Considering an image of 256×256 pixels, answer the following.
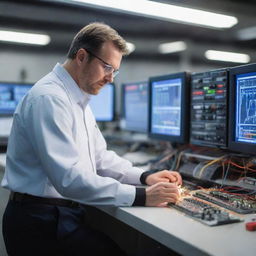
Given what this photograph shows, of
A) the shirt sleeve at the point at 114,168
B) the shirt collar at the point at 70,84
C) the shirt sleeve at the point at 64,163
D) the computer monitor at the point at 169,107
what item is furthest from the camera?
the computer monitor at the point at 169,107

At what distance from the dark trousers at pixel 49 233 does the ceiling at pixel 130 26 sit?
3.83m

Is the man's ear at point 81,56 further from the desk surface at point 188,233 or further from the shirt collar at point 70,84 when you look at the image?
the desk surface at point 188,233

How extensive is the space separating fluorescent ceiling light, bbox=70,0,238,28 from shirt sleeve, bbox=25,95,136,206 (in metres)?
1.28

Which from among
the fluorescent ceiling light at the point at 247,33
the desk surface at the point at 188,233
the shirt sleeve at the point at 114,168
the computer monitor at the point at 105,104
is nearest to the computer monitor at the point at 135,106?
the computer monitor at the point at 105,104

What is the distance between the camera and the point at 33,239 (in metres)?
1.30

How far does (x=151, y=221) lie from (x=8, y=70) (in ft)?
27.7

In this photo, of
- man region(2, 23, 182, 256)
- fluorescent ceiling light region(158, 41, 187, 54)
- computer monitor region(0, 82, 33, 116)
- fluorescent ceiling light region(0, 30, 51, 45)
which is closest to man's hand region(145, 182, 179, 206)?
man region(2, 23, 182, 256)

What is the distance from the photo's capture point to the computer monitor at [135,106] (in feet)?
8.70

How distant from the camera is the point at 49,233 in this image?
129 centimetres

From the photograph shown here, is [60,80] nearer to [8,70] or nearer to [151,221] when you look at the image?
[151,221]

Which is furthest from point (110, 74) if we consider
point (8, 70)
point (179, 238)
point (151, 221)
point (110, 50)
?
point (8, 70)

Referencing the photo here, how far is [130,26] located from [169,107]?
595cm

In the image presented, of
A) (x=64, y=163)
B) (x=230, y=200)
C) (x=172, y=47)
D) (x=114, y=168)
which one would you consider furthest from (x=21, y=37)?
(x=230, y=200)

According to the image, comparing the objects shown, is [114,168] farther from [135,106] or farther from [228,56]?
[228,56]
